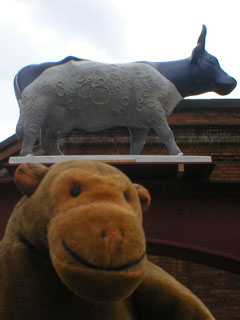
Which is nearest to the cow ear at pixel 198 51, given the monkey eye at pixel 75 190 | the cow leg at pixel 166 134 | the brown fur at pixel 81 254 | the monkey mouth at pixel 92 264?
the cow leg at pixel 166 134

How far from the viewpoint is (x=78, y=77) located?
4.25m

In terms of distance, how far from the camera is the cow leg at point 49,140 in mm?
4500

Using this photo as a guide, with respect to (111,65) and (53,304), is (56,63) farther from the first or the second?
(53,304)

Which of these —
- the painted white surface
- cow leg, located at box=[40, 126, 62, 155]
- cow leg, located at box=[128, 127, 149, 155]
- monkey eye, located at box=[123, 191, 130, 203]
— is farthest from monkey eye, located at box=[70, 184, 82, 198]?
cow leg, located at box=[128, 127, 149, 155]

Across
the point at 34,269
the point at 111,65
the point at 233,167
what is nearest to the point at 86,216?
the point at 34,269

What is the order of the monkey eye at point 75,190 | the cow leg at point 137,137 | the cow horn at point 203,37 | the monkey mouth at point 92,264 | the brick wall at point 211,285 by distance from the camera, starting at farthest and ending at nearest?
the brick wall at point 211,285 → the cow leg at point 137,137 → the cow horn at point 203,37 → the monkey eye at point 75,190 → the monkey mouth at point 92,264

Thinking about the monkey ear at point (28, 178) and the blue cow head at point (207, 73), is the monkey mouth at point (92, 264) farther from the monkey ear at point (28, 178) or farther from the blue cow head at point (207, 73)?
the blue cow head at point (207, 73)

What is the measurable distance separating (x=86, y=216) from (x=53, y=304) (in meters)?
0.51

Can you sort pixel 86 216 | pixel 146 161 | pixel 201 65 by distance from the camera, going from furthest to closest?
1. pixel 201 65
2. pixel 146 161
3. pixel 86 216

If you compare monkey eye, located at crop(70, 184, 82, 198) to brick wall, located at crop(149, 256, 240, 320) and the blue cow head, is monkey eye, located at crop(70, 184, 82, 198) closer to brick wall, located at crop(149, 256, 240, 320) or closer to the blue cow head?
the blue cow head

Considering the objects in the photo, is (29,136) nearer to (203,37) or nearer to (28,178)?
(203,37)

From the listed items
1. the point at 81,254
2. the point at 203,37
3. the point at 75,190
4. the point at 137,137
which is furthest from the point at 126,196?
the point at 203,37

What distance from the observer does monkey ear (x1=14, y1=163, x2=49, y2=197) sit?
1.90 meters

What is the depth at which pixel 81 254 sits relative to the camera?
1554mm
